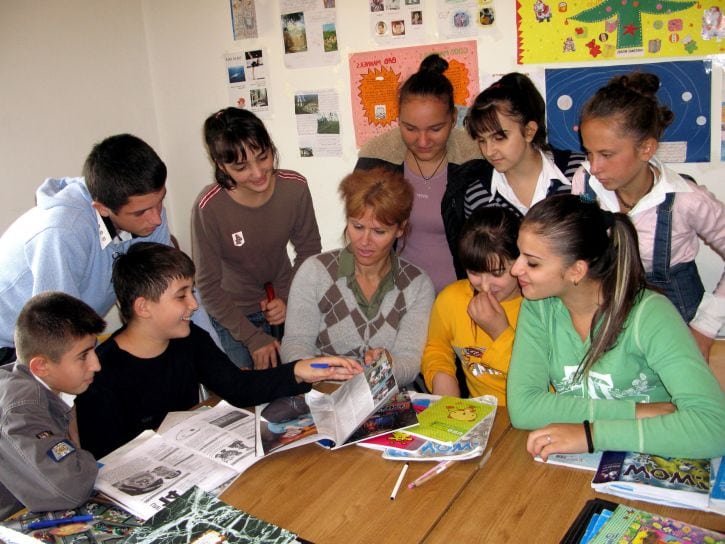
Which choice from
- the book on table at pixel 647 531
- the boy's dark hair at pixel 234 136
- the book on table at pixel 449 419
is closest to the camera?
the book on table at pixel 647 531

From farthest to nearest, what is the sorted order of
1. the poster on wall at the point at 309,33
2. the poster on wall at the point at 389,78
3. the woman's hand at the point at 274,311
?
the poster on wall at the point at 309,33 < the poster on wall at the point at 389,78 < the woman's hand at the point at 274,311

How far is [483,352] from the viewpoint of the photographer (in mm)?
1949

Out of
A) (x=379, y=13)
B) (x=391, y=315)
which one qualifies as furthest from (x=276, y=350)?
(x=379, y=13)

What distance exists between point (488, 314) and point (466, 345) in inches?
6.3

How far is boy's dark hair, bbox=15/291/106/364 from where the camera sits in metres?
1.64

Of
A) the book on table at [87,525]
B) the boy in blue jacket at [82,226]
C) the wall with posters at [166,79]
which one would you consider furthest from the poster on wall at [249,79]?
the book on table at [87,525]

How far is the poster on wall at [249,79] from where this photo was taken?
3535mm

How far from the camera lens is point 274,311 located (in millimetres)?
2520

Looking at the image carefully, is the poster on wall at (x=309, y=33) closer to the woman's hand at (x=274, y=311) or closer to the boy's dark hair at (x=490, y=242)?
the woman's hand at (x=274, y=311)

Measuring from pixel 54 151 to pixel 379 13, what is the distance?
180 centimetres

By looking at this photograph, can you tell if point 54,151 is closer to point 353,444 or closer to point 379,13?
point 379,13

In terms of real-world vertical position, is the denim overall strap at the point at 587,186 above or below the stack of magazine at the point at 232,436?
above

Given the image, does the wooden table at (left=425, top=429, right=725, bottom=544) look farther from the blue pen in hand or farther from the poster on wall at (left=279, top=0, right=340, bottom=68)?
the poster on wall at (left=279, top=0, right=340, bottom=68)

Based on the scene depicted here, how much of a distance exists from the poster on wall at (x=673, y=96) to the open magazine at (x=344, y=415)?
5.35ft
